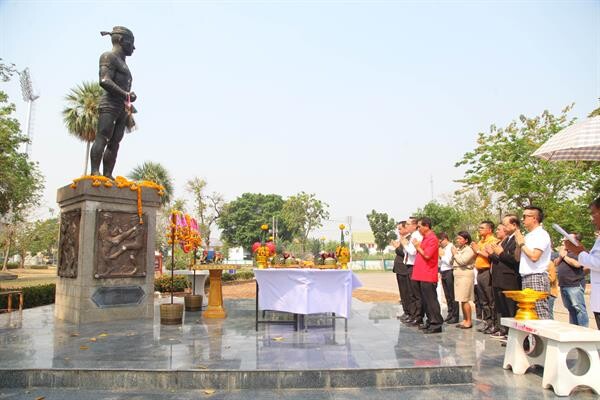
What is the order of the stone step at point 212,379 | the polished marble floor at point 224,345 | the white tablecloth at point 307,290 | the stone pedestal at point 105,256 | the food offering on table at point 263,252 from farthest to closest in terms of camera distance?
the stone pedestal at point 105,256
the food offering on table at point 263,252
the white tablecloth at point 307,290
the polished marble floor at point 224,345
the stone step at point 212,379

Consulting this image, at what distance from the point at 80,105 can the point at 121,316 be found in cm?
1733

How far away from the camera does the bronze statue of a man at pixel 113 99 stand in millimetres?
7531

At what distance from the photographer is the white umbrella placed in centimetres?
451

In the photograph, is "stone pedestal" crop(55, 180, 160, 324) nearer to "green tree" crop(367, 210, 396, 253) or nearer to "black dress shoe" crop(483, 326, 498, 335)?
"black dress shoe" crop(483, 326, 498, 335)

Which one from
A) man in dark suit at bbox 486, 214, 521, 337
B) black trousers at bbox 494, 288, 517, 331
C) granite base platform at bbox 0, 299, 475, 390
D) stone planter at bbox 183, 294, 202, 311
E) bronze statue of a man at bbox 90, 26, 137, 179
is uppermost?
bronze statue of a man at bbox 90, 26, 137, 179

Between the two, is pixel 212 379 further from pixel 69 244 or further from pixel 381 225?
pixel 381 225

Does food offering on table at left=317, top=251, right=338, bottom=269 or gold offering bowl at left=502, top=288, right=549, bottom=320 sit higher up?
food offering on table at left=317, top=251, right=338, bottom=269

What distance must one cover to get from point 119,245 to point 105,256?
0.28 meters

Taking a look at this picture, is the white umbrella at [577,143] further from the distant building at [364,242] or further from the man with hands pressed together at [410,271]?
the distant building at [364,242]

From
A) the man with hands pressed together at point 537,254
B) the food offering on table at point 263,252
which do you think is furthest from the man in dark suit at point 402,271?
the man with hands pressed together at point 537,254

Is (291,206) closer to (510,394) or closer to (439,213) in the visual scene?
(439,213)

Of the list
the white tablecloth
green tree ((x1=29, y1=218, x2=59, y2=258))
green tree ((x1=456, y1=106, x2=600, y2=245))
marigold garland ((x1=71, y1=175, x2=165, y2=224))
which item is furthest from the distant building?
the white tablecloth

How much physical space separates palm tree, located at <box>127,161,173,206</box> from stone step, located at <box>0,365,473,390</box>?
2627 centimetres

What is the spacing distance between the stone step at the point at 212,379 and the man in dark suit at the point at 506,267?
232 centimetres
